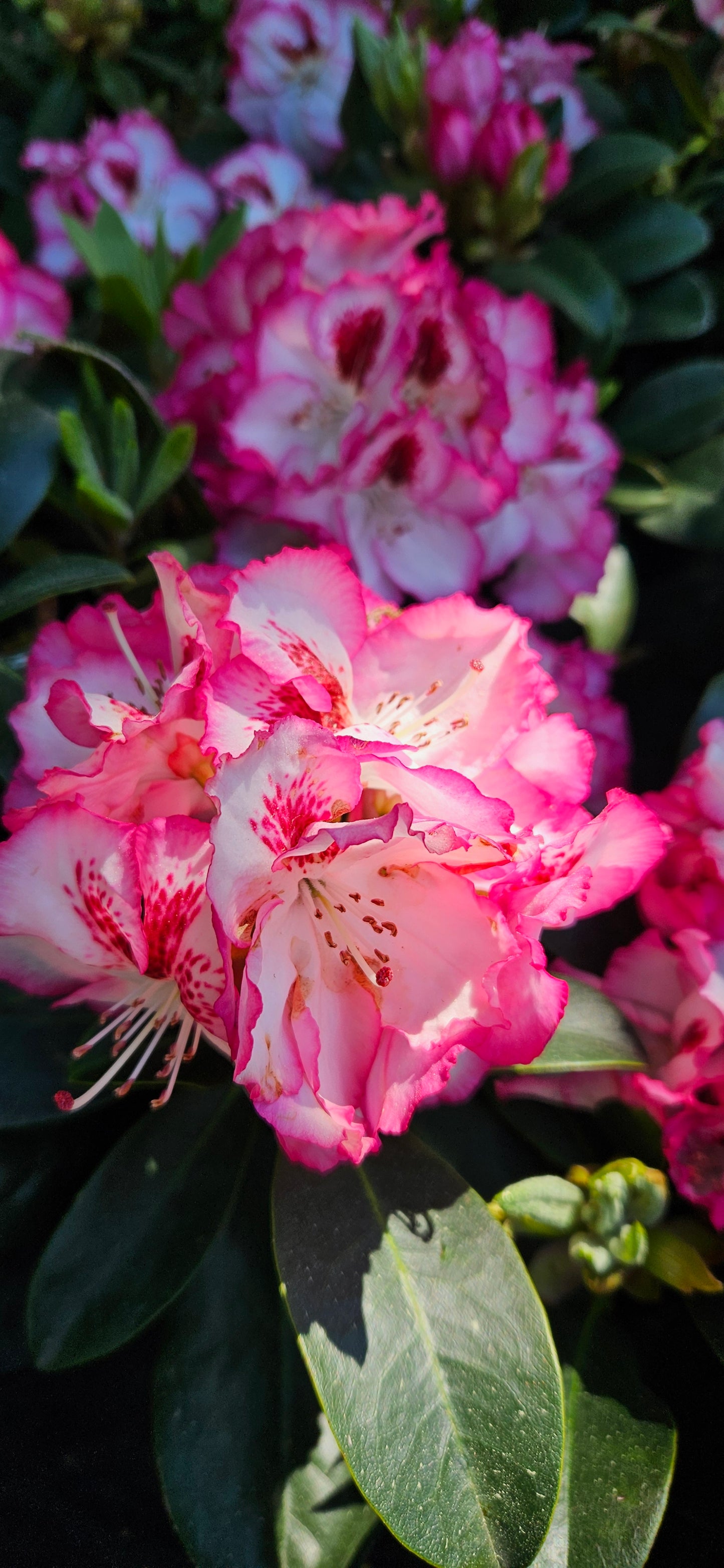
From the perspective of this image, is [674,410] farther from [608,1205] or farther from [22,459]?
[608,1205]

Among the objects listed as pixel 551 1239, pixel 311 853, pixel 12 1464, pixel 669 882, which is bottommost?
pixel 12 1464

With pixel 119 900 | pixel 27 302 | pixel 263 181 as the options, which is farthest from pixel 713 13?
pixel 119 900

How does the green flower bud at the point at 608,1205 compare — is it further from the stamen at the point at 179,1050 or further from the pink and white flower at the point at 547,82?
the pink and white flower at the point at 547,82

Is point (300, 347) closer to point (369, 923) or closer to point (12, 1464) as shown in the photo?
point (369, 923)

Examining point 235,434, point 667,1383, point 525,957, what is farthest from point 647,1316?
point 235,434

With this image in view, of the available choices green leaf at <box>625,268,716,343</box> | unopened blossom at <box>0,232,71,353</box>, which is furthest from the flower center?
green leaf at <box>625,268,716,343</box>

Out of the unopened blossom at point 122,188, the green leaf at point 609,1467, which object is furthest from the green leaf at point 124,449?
the green leaf at point 609,1467
